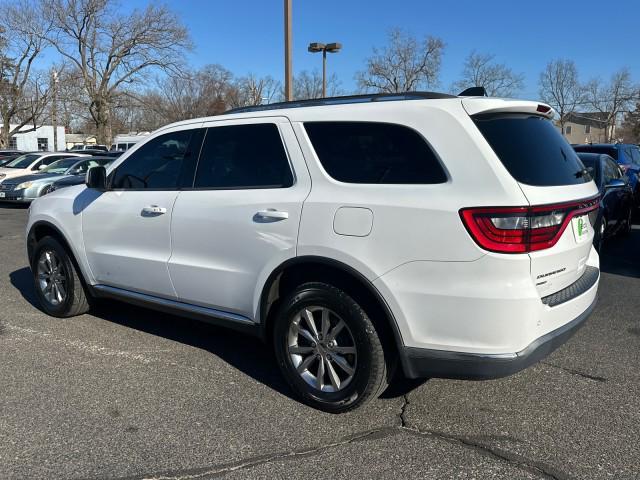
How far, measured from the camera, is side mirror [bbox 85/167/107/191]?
4480 mm

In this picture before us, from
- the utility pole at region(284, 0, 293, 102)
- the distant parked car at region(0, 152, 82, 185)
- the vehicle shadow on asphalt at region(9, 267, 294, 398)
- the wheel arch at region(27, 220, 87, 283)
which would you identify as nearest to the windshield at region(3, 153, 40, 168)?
the distant parked car at region(0, 152, 82, 185)

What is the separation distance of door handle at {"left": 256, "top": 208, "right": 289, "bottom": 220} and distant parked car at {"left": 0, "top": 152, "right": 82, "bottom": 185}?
14909mm

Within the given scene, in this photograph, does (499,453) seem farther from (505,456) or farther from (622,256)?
(622,256)

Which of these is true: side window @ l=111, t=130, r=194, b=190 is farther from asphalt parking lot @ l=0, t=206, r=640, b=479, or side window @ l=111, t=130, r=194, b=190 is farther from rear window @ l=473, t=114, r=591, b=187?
rear window @ l=473, t=114, r=591, b=187

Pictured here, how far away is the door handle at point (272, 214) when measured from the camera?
3299 mm

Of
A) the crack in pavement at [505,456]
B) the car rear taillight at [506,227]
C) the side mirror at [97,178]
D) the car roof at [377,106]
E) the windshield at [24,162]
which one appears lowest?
the crack in pavement at [505,456]

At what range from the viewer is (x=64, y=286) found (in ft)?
16.5

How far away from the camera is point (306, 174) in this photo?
330 centimetres

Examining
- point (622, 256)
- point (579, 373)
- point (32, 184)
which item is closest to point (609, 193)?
point (622, 256)

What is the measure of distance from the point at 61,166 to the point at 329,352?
1509cm

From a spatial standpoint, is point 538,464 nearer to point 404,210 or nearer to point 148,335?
point 404,210

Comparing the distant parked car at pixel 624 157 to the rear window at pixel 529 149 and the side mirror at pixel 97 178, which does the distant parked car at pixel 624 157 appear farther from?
the side mirror at pixel 97 178

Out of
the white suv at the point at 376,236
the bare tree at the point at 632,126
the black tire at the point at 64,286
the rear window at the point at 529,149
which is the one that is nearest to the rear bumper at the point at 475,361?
the white suv at the point at 376,236

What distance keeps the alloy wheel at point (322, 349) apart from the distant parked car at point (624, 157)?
9.06 m
